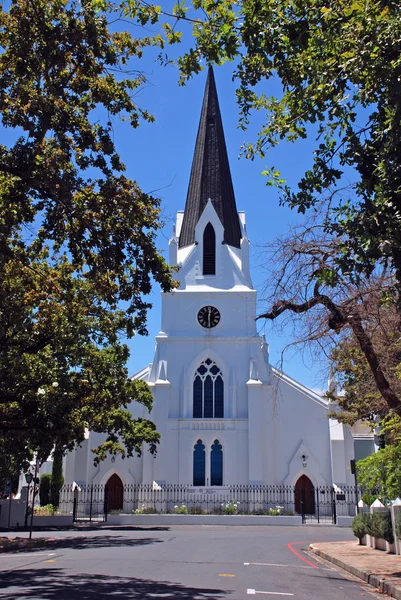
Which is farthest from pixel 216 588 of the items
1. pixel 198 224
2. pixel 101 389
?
pixel 198 224

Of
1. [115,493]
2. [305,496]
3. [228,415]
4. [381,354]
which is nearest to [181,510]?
[115,493]

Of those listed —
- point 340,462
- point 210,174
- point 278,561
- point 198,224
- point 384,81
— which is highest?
point 210,174

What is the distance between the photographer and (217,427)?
37781 mm

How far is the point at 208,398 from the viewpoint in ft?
128

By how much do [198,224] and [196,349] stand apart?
8352 mm

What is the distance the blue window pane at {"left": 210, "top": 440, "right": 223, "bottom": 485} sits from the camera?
3722cm

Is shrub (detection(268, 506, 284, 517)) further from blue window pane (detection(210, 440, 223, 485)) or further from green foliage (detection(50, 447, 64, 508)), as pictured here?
green foliage (detection(50, 447, 64, 508))

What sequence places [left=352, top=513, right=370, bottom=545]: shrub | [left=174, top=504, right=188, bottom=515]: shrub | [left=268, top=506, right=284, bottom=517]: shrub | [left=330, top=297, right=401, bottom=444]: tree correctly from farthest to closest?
1. [left=174, top=504, right=188, bottom=515]: shrub
2. [left=268, top=506, right=284, bottom=517]: shrub
3. [left=352, top=513, right=370, bottom=545]: shrub
4. [left=330, top=297, right=401, bottom=444]: tree

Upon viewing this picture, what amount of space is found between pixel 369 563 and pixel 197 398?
2551cm

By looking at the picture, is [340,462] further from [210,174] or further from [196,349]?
[210,174]

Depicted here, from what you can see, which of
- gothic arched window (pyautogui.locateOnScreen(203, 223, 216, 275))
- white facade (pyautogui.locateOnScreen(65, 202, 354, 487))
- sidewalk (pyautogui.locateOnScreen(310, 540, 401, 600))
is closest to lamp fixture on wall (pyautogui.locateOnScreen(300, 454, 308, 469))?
white facade (pyautogui.locateOnScreen(65, 202, 354, 487))

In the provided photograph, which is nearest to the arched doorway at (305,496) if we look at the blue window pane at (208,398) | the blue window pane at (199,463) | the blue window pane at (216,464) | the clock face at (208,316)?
the blue window pane at (216,464)

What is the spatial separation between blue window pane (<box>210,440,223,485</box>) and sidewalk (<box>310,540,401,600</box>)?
18.6 metres

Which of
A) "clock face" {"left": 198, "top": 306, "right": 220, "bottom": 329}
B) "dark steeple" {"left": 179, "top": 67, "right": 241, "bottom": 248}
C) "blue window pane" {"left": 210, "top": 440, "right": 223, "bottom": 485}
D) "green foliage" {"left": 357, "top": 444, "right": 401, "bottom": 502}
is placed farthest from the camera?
"dark steeple" {"left": 179, "top": 67, "right": 241, "bottom": 248}
